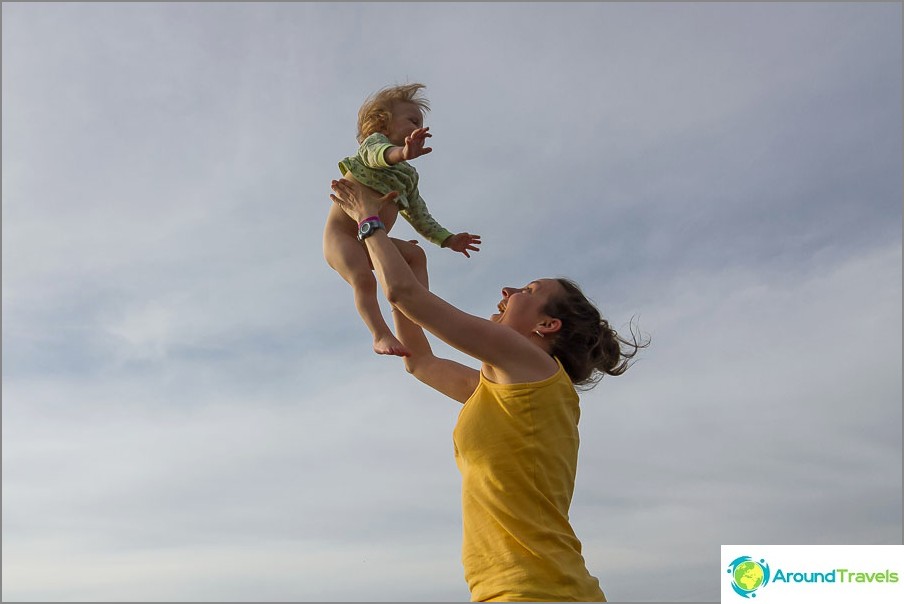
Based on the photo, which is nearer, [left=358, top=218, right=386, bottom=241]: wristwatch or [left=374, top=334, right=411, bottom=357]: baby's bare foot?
[left=358, top=218, right=386, bottom=241]: wristwatch

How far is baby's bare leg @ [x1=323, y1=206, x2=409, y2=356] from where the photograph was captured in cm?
504

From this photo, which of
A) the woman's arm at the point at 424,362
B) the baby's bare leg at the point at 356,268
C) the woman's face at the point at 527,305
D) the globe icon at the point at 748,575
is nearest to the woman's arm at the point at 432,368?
the woman's arm at the point at 424,362

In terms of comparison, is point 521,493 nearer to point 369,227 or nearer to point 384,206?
point 369,227

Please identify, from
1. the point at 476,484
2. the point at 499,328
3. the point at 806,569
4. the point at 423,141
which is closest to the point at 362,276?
the point at 423,141

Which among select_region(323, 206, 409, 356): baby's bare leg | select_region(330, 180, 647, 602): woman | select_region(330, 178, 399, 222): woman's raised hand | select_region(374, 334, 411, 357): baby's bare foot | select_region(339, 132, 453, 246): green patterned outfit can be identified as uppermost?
select_region(339, 132, 453, 246): green patterned outfit

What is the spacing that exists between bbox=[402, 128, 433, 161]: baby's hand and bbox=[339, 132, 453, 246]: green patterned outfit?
0.38 m

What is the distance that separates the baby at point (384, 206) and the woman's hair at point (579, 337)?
38.6 inches

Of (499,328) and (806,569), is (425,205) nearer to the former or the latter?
(499,328)

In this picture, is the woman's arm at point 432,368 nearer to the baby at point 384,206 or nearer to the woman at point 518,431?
the baby at point 384,206

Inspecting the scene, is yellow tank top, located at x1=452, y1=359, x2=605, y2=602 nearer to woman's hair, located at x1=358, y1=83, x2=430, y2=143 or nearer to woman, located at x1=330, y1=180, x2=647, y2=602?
woman, located at x1=330, y1=180, x2=647, y2=602

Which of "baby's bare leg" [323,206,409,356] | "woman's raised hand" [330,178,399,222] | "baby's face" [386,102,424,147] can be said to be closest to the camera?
"woman's raised hand" [330,178,399,222]

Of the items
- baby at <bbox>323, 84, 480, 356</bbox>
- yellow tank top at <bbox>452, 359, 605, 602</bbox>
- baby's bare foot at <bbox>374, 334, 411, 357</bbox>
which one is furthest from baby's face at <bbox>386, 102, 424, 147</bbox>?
yellow tank top at <bbox>452, 359, 605, 602</bbox>

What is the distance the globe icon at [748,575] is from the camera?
5430mm

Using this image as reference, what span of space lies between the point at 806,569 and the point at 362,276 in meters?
3.55
